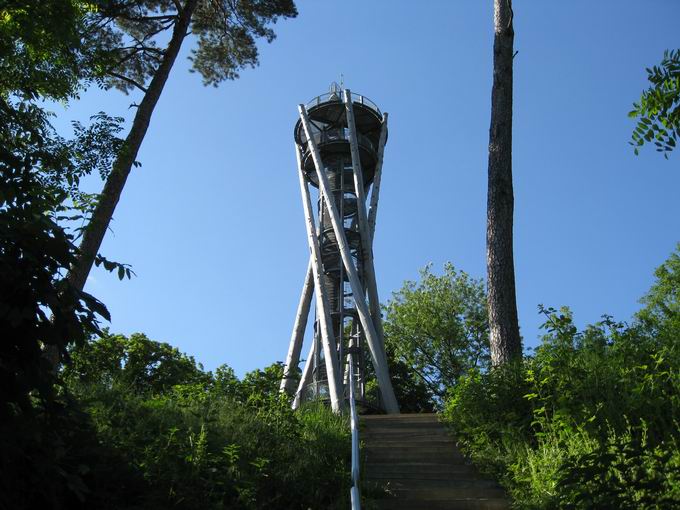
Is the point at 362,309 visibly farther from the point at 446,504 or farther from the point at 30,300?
the point at 30,300

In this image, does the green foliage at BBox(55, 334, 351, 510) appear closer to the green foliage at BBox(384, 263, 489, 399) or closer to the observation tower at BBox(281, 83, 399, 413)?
the observation tower at BBox(281, 83, 399, 413)

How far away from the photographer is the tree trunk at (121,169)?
777 cm

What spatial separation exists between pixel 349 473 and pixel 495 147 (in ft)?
17.7

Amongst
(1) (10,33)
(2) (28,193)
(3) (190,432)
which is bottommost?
(3) (190,432)

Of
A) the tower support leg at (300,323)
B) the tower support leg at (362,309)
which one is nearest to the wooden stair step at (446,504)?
the tower support leg at (362,309)

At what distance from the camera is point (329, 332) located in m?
14.2

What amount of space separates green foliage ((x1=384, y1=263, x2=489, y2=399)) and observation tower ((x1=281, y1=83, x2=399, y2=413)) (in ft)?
28.6

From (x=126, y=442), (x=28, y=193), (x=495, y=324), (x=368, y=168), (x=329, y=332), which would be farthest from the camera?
(x=368, y=168)

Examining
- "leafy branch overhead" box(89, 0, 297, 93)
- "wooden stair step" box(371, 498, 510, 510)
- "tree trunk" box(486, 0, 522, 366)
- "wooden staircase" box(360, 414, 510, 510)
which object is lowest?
"wooden stair step" box(371, 498, 510, 510)

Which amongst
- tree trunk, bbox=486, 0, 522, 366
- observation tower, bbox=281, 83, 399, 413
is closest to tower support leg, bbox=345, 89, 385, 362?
observation tower, bbox=281, 83, 399, 413

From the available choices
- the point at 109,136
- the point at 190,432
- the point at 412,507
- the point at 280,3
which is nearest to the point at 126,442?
the point at 190,432

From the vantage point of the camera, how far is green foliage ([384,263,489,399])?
25.4 m

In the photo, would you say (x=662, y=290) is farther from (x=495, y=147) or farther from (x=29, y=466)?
(x=29, y=466)

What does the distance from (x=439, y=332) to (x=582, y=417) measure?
20.6m
